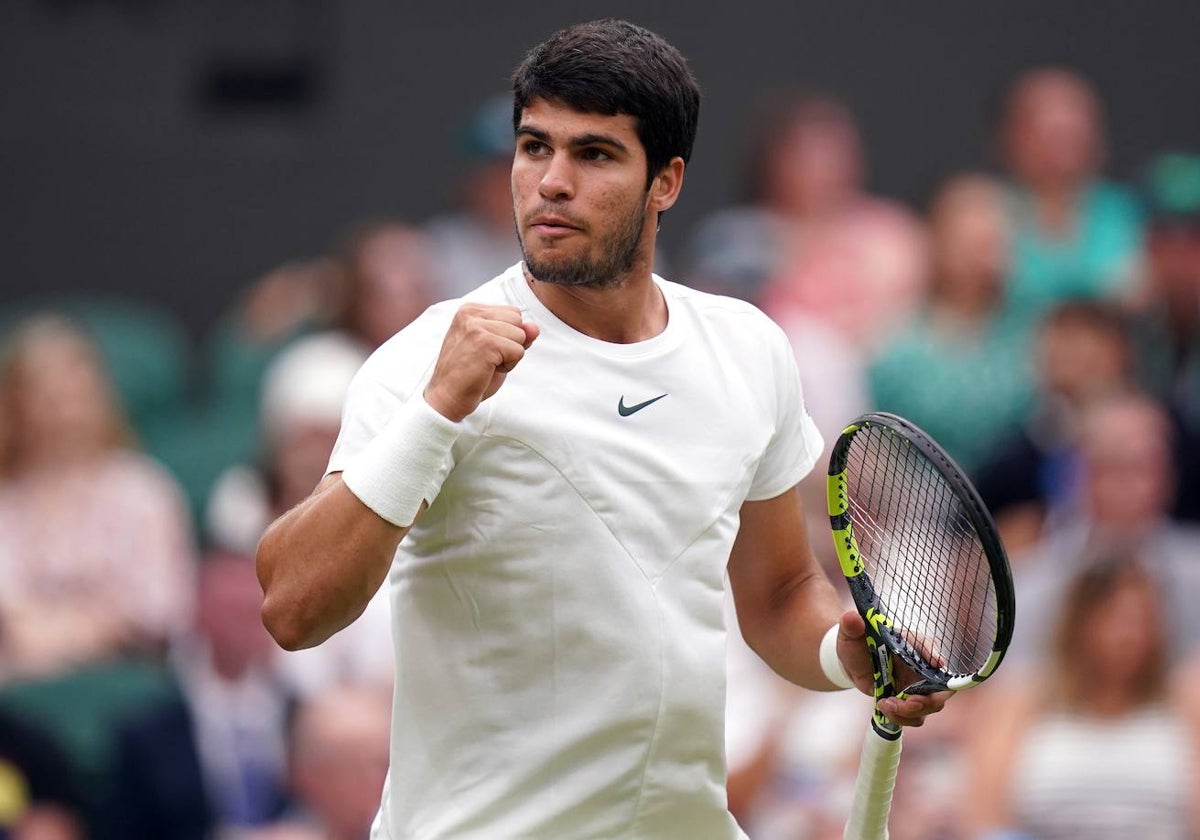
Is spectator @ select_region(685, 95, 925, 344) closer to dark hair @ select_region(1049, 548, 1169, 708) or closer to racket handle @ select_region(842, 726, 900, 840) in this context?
dark hair @ select_region(1049, 548, 1169, 708)

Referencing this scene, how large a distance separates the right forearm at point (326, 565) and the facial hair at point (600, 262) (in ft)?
1.61

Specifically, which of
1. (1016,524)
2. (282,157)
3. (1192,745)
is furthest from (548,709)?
(282,157)

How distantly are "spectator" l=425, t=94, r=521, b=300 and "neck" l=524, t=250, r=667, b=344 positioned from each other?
4284mm

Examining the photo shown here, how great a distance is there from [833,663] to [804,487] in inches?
113

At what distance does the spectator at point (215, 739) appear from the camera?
623 cm

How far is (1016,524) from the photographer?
267 inches

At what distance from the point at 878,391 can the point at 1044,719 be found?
60.5 inches

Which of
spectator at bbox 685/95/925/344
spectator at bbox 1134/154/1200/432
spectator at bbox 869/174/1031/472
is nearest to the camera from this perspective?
spectator at bbox 869/174/1031/472

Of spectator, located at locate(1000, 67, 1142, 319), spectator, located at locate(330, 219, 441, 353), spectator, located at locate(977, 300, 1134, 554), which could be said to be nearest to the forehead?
spectator, located at locate(977, 300, 1134, 554)

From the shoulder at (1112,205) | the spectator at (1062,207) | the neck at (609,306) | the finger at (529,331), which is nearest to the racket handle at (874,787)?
the neck at (609,306)

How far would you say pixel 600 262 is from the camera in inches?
125

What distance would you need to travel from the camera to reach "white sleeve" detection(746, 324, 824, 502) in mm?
3430

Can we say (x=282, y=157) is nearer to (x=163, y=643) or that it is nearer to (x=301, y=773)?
(x=163, y=643)

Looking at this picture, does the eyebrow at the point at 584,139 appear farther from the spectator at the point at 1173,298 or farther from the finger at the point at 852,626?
the spectator at the point at 1173,298
